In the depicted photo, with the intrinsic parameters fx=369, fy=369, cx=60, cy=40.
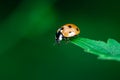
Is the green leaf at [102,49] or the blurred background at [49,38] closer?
the green leaf at [102,49]

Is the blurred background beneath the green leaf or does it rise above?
above

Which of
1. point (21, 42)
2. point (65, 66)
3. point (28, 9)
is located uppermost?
point (28, 9)

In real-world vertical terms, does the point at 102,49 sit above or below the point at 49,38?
below

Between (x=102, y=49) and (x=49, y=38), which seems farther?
(x=49, y=38)

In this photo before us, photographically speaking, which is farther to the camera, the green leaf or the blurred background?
the blurred background

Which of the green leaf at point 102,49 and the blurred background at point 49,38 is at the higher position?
the blurred background at point 49,38

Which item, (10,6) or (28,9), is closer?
(28,9)

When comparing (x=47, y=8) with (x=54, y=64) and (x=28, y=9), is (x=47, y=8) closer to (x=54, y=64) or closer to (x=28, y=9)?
(x=28, y=9)

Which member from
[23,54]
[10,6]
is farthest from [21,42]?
[10,6]
